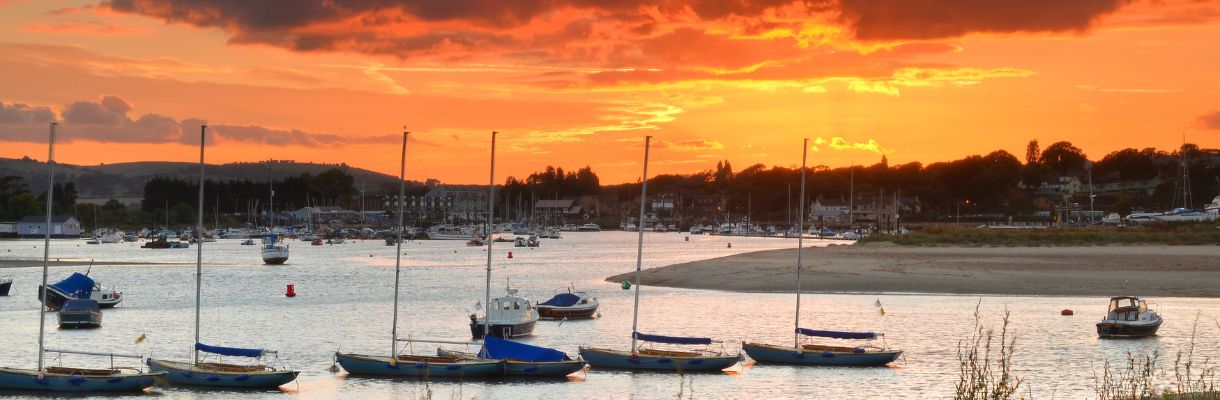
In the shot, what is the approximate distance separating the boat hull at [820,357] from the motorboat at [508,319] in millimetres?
10387

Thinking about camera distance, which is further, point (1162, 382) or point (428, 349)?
point (428, 349)

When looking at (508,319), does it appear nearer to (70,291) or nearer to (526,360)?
(526,360)

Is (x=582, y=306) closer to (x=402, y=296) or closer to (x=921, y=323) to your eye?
(x=921, y=323)

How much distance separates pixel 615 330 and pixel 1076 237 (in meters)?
77.6

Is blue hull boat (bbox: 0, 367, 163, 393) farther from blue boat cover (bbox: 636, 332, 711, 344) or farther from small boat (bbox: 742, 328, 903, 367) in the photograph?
small boat (bbox: 742, 328, 903, 367)

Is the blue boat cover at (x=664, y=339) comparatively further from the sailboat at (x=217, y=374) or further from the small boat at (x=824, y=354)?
the sailboat at (x=217, y=374)

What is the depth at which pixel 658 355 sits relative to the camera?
40.8 meters

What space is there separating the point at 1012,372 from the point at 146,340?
36385 millimetres

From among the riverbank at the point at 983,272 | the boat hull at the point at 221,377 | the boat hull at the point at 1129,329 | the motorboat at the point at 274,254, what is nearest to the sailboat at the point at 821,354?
the boat hull at the point at 1129,329

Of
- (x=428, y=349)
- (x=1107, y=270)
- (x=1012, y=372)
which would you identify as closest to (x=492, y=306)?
(x=428, y=349)

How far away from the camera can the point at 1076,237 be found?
117 m

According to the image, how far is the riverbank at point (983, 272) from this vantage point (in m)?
73.2

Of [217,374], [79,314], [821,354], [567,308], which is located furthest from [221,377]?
[567,308]

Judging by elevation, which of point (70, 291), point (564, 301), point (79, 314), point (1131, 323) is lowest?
point (79, 314)
